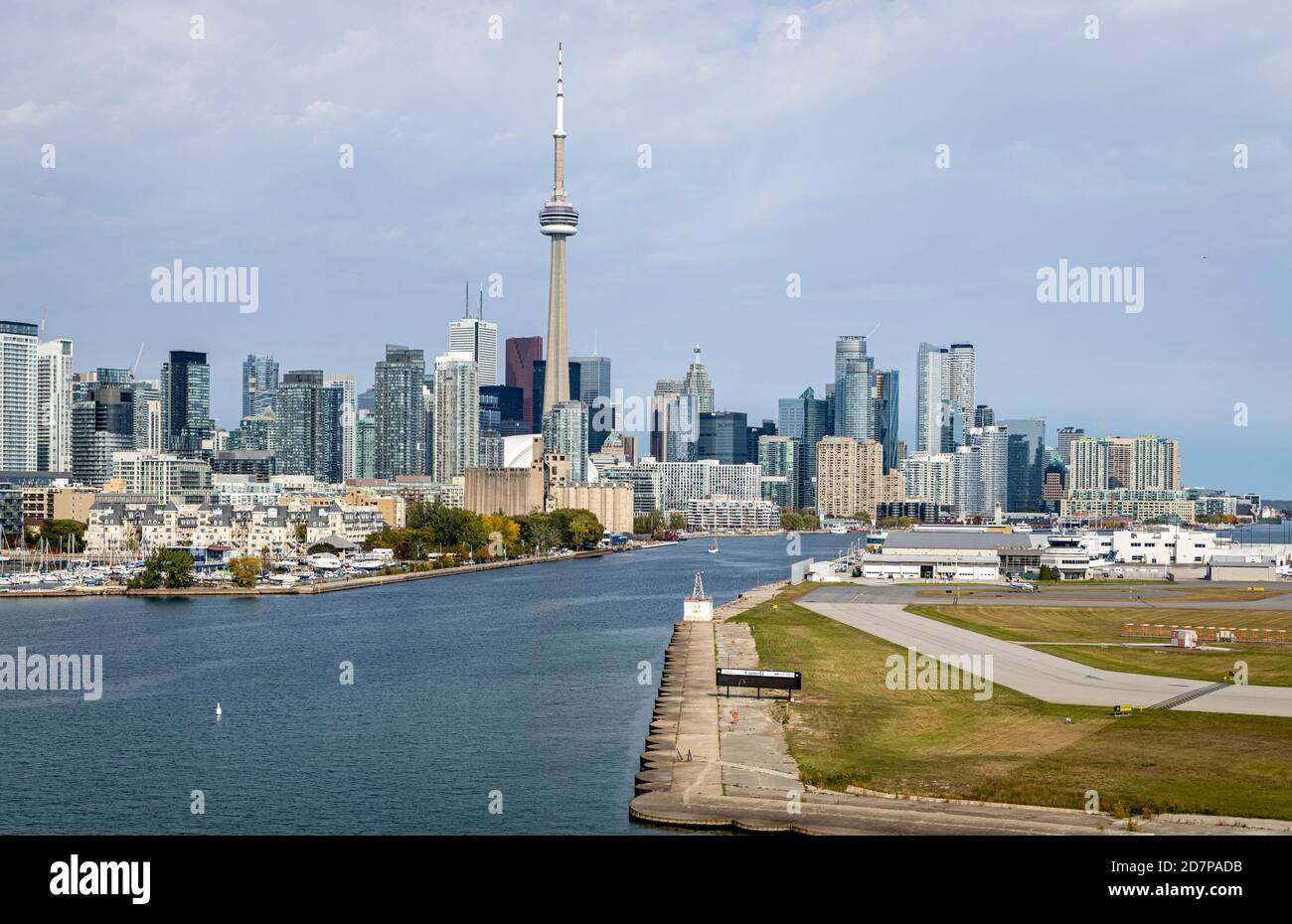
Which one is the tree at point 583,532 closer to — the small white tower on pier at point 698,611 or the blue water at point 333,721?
the blue water at point 333,721

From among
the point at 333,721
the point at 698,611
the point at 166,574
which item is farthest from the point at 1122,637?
the point at 166,574

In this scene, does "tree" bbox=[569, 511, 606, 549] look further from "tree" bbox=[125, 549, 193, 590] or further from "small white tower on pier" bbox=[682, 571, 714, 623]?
"small white tower on pier" bbox=[682, 571, 714, 623]

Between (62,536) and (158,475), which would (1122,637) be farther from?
(158,475)

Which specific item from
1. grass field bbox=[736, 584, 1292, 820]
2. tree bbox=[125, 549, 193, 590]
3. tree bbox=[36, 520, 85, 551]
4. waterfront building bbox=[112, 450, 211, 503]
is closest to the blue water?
grass field bbox=[736, 584, 1292, 820]

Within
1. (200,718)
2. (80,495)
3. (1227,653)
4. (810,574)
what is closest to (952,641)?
(1227,653)
